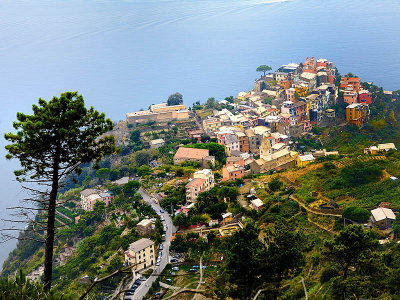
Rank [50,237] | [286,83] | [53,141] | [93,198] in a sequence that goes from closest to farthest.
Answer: [50,237] < [53,141] < [93,198] < [286,83]

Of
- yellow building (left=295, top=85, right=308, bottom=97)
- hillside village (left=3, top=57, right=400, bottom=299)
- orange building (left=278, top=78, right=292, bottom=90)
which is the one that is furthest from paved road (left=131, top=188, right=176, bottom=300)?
orange building (left=278, top=78, right=292, bottom=90)

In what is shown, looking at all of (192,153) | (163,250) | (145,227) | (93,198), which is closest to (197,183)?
(145,227)

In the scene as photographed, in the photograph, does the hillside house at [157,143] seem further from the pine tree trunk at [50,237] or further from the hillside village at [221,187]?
the pine tree trunk at [50,237]

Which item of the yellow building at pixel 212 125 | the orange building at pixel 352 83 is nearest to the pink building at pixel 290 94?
the orange building at pixel 352 83

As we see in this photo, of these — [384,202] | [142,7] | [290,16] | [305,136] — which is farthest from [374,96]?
[142,7]

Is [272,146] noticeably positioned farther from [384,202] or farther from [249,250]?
[249,250]

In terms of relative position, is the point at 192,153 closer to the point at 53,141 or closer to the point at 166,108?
the point at 166,108

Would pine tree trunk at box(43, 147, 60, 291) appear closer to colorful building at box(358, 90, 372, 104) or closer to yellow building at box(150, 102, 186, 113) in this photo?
colorful building at box(358, 90, 372, 104)
